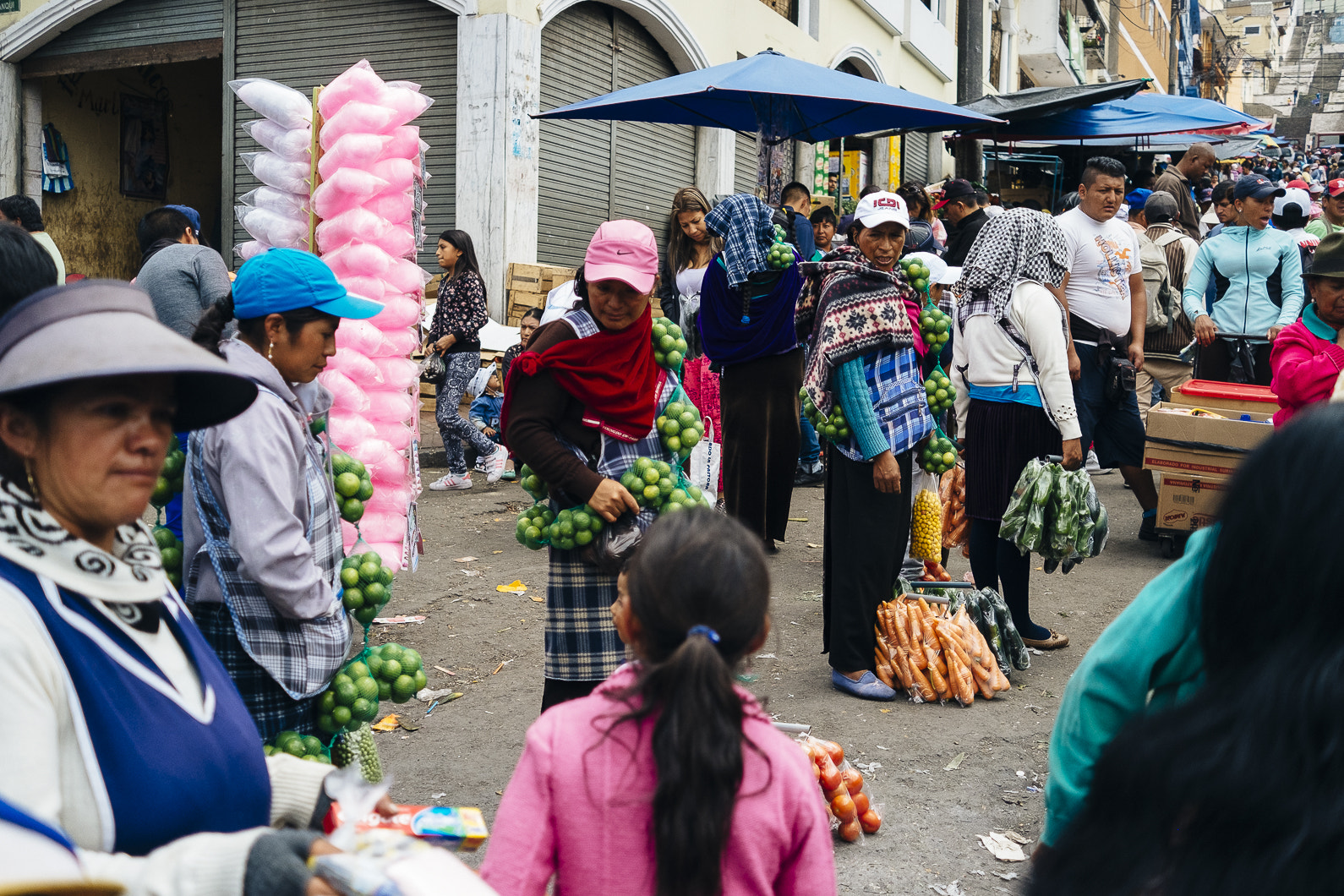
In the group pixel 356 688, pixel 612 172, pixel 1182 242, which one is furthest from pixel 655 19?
pixel 356 688

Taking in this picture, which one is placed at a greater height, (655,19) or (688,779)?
(655,19)

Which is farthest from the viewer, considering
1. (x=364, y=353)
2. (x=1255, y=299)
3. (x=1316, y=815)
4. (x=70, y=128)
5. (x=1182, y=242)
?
(x=70, y=128)

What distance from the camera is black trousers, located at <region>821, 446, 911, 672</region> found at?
470 cm

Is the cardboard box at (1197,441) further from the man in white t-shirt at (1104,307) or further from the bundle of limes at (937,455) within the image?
the bundle of limes at (937,455)

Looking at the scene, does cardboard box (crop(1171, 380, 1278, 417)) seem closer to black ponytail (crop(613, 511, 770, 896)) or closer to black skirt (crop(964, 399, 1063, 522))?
black skirt (crop(964, 399, 1063, 522))

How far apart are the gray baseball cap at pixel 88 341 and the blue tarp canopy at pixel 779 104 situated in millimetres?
5367

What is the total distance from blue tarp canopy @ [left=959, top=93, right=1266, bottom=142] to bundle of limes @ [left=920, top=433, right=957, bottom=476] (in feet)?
29.2

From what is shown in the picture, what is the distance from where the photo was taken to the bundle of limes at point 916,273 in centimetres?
476

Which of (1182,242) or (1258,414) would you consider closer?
(1258,414)

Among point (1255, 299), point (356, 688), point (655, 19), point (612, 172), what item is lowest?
point (356, 688)

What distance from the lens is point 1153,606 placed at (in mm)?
1750

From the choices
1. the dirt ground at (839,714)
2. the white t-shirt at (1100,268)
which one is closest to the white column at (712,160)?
the dirt ground at (839,714)

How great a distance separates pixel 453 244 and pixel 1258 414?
5.56 meters

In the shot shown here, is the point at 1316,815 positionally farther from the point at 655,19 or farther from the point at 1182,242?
the point at 655,19
